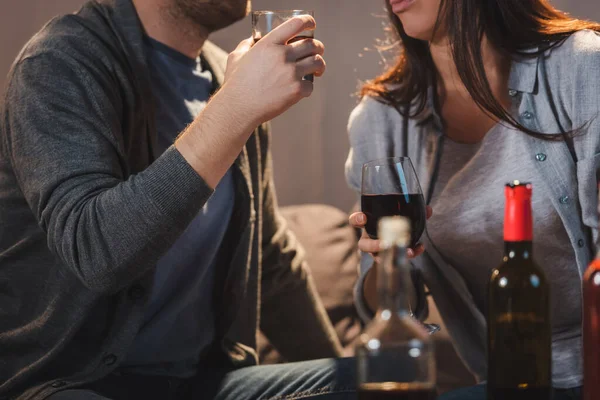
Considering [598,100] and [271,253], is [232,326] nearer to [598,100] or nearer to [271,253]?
[271,253]


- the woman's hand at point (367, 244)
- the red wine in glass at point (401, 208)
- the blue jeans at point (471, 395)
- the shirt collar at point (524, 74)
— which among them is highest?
the shirt collar at point (524, 74)

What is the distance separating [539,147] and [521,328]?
0.75 metres

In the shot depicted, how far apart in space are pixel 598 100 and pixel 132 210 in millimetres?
958

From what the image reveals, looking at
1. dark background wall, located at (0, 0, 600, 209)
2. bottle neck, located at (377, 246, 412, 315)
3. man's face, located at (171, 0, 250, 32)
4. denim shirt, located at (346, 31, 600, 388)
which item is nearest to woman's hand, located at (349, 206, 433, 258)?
denim shirt, located at (346, 31, 600, 388)

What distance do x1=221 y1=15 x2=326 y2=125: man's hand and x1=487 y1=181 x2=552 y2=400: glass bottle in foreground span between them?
1.47 ft

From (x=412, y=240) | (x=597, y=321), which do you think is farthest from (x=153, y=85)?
(x=597, y=321)

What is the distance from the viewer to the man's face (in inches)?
69.6

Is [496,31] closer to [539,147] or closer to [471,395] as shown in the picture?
[539,147]

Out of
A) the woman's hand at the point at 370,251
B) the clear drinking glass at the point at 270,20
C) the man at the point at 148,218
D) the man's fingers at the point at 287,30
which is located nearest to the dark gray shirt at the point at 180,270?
the man at the point at 148,218

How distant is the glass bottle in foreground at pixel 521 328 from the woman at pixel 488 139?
596mm

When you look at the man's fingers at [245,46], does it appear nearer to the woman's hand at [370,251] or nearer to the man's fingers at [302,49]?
the man's fingers at [302,49]

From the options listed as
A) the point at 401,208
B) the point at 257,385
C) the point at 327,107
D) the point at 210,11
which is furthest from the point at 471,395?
the point at 327,107

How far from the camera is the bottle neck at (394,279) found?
2.50 feet

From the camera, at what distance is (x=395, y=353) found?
2.56 ft
